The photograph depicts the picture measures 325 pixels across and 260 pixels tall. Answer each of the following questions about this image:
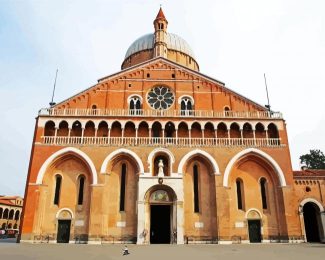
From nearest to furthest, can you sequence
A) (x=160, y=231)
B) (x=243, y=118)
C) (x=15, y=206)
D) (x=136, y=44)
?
(x=160, y=231), (x=243, y=118), (x=136, y=44), (x=15, y=206)

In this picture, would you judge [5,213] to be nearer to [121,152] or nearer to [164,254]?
[121,152]

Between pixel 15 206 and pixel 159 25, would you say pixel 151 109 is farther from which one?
pixel 15 206

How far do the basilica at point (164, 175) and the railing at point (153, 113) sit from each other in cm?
9

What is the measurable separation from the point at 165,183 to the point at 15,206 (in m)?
52.1

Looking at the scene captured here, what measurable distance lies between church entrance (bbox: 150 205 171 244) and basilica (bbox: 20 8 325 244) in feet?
0.25

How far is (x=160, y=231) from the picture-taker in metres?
23.9

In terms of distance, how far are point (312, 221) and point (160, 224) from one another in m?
13.2

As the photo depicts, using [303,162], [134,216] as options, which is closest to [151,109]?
[134,216]

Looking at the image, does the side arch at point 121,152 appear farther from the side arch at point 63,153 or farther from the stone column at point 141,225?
the stone column at point 141,225

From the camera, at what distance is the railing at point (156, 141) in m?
24.6

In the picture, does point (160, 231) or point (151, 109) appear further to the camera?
point (151, 109)

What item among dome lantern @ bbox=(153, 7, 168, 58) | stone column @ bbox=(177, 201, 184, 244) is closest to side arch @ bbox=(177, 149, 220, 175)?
stone column @ bbox=(177, 201, 184, 244)

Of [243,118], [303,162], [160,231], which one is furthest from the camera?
[303,162]

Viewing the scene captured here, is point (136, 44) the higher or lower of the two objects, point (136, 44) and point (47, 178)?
the higher
